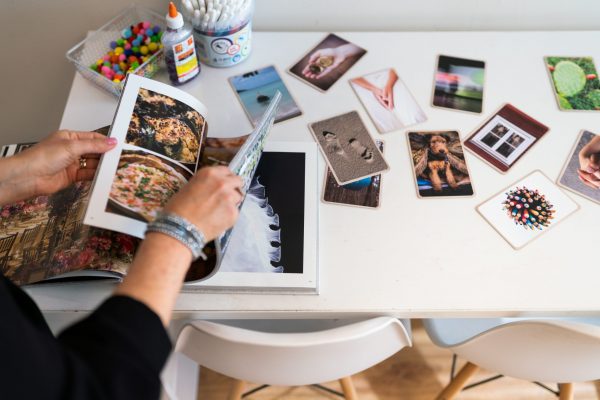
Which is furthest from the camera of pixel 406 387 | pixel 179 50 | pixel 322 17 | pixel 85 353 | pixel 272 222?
pixel 406 387

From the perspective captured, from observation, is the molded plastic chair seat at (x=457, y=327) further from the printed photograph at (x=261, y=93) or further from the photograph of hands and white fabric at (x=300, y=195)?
the printed photograph at (x=261, y=93)

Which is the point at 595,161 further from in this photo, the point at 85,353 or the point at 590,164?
the point at 85,353

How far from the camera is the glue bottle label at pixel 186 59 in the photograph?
38.9 inches

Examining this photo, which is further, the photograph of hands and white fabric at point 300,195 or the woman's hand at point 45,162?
the woman's hand at point 45,162

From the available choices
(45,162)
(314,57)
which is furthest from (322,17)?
(45,162)

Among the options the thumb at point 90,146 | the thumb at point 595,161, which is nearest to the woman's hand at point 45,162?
A: the thumb at point 90,146

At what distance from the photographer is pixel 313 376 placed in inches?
34.2

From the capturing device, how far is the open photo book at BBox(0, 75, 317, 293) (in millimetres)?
772

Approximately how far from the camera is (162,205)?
775 millimetres

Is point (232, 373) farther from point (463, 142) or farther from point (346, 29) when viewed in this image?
point (346, 29)

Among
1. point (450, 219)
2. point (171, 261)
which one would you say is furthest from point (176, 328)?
point (450, 219)

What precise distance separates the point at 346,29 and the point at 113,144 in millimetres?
703

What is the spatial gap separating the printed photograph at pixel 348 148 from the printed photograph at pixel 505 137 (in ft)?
0.68

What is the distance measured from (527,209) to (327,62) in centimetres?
55
